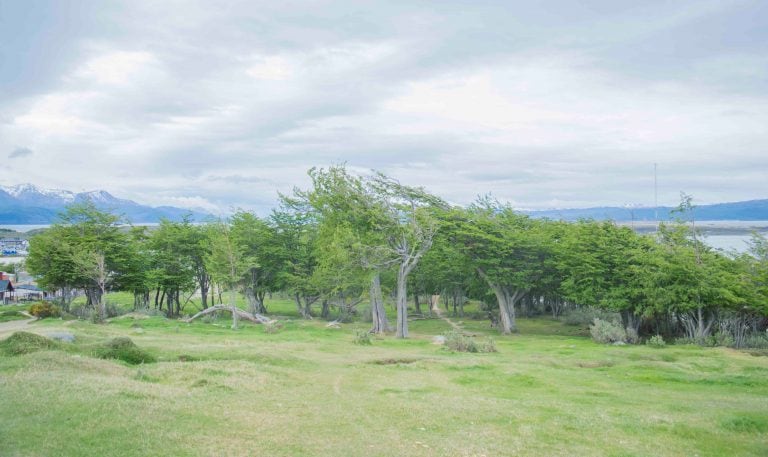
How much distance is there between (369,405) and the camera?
53.5ft

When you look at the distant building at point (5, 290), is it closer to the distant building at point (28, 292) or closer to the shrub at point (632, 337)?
the distant building at point (28, 292)

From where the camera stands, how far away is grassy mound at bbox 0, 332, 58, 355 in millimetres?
19219

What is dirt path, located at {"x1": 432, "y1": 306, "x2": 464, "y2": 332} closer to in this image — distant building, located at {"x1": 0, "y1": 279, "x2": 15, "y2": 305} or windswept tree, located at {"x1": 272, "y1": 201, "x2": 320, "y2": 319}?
windswept tree, located at {"x1": 272, "y1": 201, "x2": 320, "y2": 319}

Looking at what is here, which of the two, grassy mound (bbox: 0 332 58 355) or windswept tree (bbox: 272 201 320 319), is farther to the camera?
windswept tree (bbox: 272 201 320 319)

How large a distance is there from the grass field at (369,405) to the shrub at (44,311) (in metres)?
27.3

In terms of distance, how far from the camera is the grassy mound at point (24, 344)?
1922 centimetres

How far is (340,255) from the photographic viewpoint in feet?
133

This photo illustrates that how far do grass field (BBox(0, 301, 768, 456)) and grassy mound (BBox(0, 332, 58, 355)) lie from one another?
0.71 metres

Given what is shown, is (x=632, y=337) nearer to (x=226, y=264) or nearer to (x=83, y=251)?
(x=226, y=264)

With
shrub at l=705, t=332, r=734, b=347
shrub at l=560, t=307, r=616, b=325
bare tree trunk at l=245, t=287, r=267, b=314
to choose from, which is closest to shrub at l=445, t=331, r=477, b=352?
shrub at l=705, t=332, r=734, b=347

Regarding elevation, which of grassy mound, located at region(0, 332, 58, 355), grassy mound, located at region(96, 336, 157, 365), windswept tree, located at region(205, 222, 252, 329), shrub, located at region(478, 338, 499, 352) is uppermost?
windswept tree, located at region(205, 222, 252, 329)

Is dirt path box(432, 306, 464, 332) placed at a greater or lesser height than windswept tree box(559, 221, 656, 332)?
lesser

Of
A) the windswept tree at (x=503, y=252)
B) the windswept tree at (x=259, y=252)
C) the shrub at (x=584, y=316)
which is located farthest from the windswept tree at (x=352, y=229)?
the shrub at (x=584, y=316)

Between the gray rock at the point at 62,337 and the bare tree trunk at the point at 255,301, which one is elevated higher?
the gray rock at the point at 62,337
